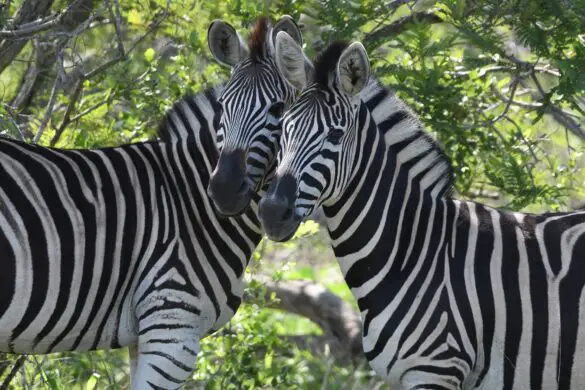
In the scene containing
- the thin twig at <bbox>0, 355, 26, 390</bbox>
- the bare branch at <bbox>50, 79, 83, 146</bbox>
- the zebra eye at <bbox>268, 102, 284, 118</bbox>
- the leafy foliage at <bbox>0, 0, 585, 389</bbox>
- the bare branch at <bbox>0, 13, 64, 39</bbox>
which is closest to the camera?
the zebra eye at <bbox>268, 102, 284, 118</bbox>

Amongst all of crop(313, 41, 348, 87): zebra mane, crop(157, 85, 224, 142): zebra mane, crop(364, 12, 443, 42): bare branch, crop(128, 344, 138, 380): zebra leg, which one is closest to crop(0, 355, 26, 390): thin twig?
crop(128, 344, 138, 380): zebra leg

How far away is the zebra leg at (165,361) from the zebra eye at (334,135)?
144 centimetres

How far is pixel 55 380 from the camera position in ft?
21.2

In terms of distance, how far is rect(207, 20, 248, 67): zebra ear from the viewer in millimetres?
5988

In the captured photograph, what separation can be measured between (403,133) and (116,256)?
6.04ft

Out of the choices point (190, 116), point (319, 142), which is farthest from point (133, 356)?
point (319, 142)

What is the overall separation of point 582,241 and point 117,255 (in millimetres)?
2672

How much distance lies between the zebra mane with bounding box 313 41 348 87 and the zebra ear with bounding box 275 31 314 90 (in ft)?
0.34

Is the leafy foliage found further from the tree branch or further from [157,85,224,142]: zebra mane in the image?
the tree branch

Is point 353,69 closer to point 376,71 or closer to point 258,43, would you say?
point 258,43

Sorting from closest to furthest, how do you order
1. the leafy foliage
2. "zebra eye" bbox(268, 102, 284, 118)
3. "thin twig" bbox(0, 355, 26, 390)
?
"zebra eye" bbox(268, 102, 284, 118)
the leafy foliage
"thin twig" bbox(0, 355, 26, 390)

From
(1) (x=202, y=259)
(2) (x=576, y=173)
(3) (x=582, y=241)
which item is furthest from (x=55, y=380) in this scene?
(2) (x=576, y=173)

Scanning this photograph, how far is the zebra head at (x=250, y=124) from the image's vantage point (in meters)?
5.29

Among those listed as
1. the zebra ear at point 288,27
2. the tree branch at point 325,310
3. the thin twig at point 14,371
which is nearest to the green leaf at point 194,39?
the zebra ear at point 288,27
